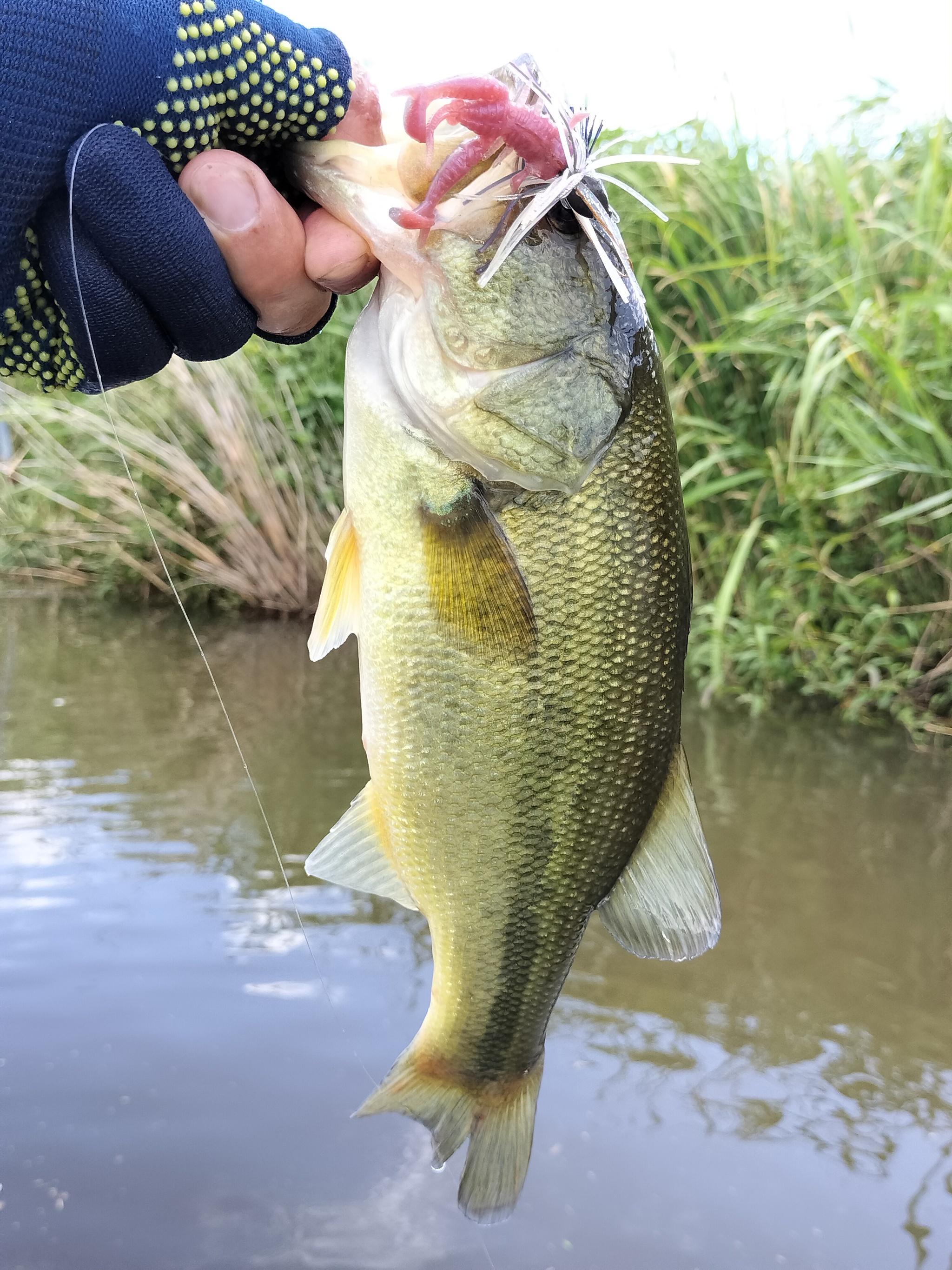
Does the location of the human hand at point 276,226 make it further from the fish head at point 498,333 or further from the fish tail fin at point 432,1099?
the fish tail fin at point 432,1099

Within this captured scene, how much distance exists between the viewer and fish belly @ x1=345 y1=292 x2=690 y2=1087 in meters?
1.53

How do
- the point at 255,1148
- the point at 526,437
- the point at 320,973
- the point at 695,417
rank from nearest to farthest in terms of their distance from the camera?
the point at 526,437 → the point at 255,1148 → the point at 320,973 → the point at 695,417

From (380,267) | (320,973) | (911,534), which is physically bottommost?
(320,973)

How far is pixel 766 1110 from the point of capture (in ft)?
8.27

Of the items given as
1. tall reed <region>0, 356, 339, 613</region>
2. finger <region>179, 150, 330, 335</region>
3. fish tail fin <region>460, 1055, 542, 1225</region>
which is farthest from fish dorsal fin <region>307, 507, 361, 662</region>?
tall reed <region>0, 356, 339, 613</region>

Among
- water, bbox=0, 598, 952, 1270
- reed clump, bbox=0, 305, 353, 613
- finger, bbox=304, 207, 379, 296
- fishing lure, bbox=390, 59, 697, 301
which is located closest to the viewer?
fishing lure, bbox=390, 59, 697, 301

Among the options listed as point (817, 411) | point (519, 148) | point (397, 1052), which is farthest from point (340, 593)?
point (817, 411)

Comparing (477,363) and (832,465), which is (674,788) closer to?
(477,363)

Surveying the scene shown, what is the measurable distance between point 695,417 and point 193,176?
4.17 m

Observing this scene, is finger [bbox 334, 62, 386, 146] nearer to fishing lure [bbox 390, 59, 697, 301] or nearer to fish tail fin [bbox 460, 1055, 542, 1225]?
fishing lure [bbox 390, 59, 697, 301]

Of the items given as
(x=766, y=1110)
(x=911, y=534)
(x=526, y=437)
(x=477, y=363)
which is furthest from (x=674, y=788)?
(x=911, y=534)

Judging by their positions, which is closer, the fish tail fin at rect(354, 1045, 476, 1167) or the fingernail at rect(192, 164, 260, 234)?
the fingernail at rect(192, 164, 260, 234)

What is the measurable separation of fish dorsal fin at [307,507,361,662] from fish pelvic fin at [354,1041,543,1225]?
0.72 meters

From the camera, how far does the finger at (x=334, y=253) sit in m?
1.55
